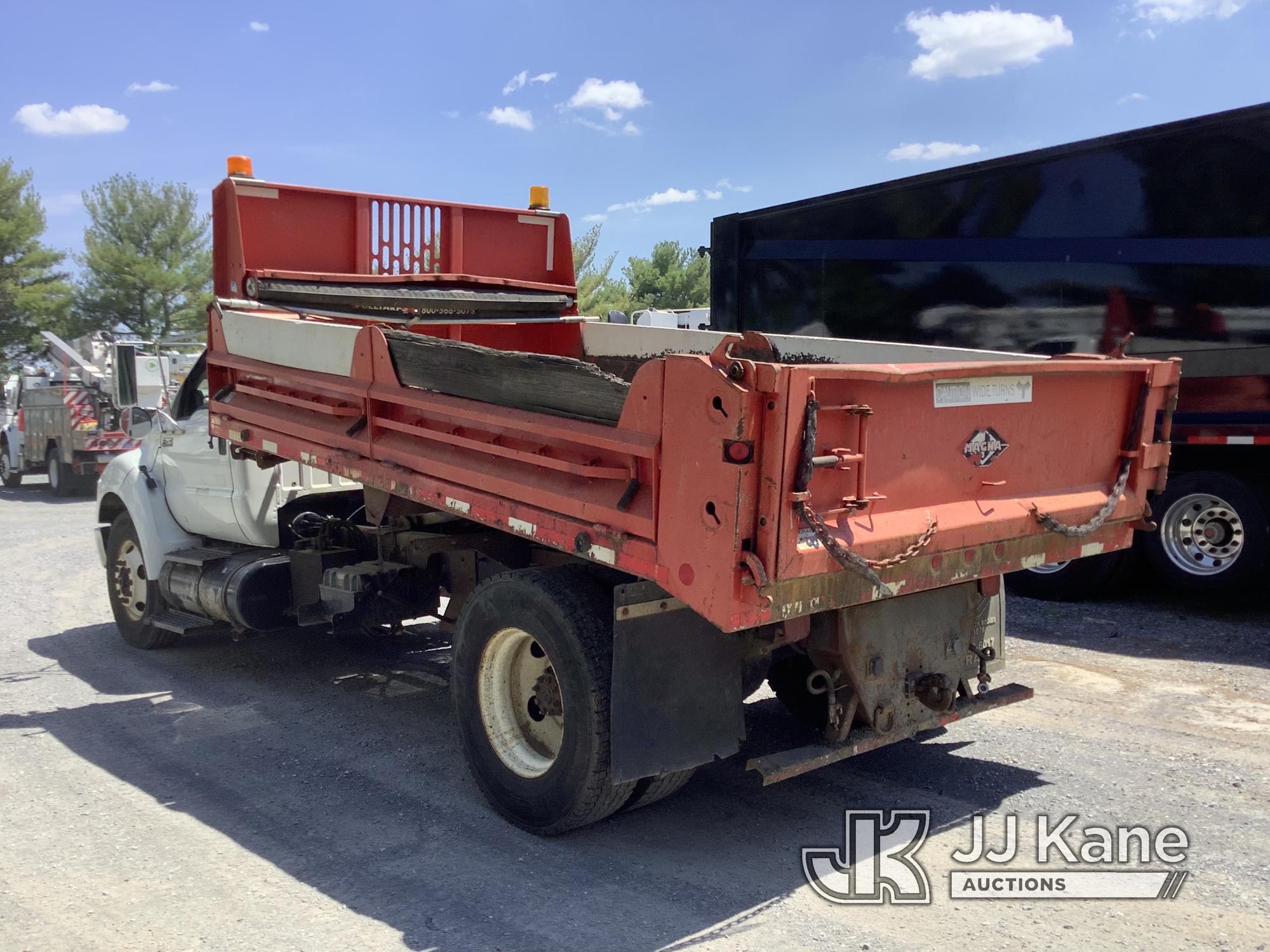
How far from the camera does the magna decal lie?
3967mm

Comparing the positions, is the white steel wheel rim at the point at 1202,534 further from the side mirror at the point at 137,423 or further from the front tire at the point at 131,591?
the side mirror at the point at 137,423

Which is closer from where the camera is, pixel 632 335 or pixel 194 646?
pixel 632 335

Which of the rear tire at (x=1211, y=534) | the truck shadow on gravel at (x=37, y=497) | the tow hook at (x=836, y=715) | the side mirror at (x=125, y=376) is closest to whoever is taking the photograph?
the tow hook at (x=836, y=715)

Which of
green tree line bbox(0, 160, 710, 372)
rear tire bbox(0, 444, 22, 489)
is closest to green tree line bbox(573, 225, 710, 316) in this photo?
green tree line bbox(0, 160, 710, 372)

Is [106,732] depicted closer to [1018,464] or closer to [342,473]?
[342,473]

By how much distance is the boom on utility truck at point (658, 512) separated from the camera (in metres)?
3.43

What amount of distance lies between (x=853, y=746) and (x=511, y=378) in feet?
6.37

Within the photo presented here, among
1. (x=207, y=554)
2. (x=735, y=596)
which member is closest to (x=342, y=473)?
(x=207, y=554)

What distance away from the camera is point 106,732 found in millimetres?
5672

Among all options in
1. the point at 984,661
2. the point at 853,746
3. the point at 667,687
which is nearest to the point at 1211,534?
the point at 984,661

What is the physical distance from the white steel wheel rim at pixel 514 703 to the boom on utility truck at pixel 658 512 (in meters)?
0.01

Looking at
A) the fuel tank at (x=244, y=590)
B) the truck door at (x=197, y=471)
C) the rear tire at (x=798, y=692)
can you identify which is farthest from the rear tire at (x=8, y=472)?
the rear tire at (x=798, y=692)

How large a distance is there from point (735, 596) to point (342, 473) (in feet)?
8.42

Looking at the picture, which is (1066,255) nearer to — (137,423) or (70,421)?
(137,423)
